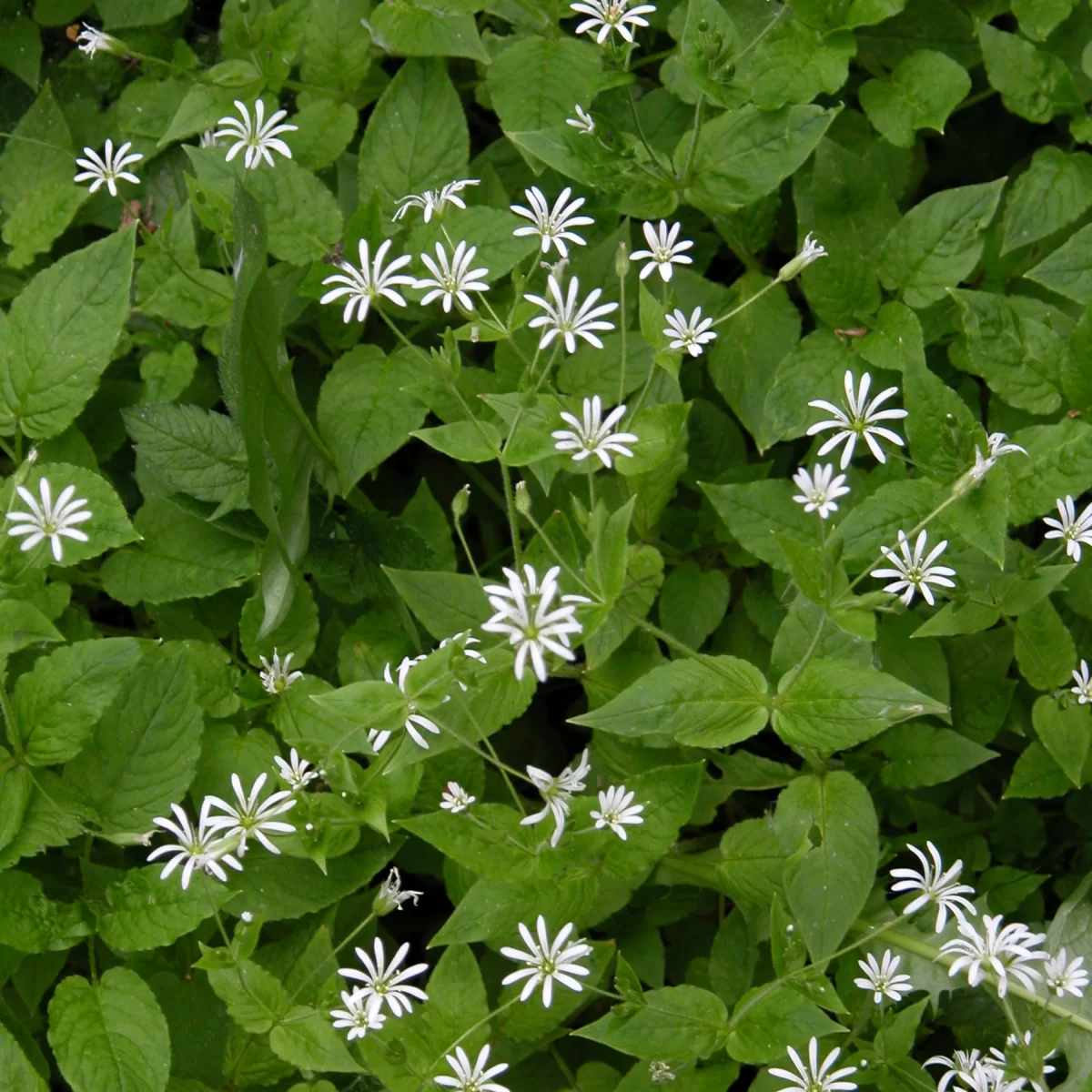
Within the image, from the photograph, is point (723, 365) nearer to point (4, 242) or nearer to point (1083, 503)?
point (1083, 503)

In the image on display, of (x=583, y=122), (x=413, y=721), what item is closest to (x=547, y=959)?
(x=413, y=721)

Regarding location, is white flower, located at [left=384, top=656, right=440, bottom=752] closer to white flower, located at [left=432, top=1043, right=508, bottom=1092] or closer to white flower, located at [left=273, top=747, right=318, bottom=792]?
white flower, located at [left=273, top=747, right=318, bottom=792]

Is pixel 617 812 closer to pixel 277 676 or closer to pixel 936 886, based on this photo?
pixel 936 886

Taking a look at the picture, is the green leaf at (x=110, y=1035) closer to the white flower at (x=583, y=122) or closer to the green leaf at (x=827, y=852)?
the green leaf at (x=827, y=852)

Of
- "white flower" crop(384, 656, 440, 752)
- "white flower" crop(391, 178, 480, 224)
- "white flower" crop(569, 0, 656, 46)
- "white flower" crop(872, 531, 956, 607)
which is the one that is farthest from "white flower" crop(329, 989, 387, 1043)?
"white flower" crop(569, 0, 656, 46)

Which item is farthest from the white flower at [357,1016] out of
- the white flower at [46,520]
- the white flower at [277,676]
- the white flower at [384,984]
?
the white flower at [46,520]
